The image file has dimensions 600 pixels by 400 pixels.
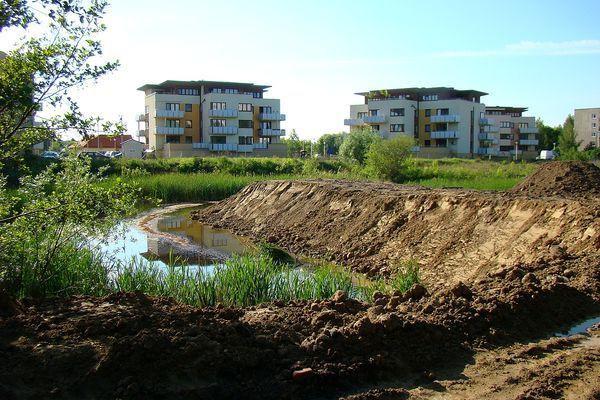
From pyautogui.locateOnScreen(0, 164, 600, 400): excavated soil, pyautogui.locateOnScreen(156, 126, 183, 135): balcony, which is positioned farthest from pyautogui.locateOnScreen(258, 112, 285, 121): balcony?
pyautogui.locateOnScreen(0, 164, 600, 400): excavated soil

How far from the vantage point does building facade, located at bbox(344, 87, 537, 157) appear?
327ft

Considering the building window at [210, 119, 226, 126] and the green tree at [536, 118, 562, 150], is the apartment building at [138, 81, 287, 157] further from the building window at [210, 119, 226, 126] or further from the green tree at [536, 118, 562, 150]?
the green tree at [536, 118, 562, 150]

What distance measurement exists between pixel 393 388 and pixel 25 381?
3.39 m

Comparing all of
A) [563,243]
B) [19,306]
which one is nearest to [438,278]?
[563,243]

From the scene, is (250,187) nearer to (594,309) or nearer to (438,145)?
(594,309)

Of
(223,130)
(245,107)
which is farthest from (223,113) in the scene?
(245,107)

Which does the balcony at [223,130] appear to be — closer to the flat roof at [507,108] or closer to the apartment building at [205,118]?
the apartment building at [205,118]

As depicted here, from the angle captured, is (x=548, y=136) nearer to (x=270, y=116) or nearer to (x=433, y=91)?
(x=433, y=91)

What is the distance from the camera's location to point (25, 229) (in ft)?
28.2

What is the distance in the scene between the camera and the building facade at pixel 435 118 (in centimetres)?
9962

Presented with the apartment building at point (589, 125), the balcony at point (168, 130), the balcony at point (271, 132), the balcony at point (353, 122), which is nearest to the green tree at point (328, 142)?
the balcony at point (353, 122)

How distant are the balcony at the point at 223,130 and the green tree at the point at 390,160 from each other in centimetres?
5376

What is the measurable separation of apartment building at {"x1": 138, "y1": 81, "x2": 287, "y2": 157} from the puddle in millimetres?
82877

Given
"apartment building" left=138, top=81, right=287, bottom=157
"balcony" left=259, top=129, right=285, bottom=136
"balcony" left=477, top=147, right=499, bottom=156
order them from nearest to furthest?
Answer: "apartment building" left=138, top=81, right=287, bottom=157 < "balcony" left=259, top=129, right=285, bottom=136 < "balcony" left=477, top=147, right=499, bottom=156
